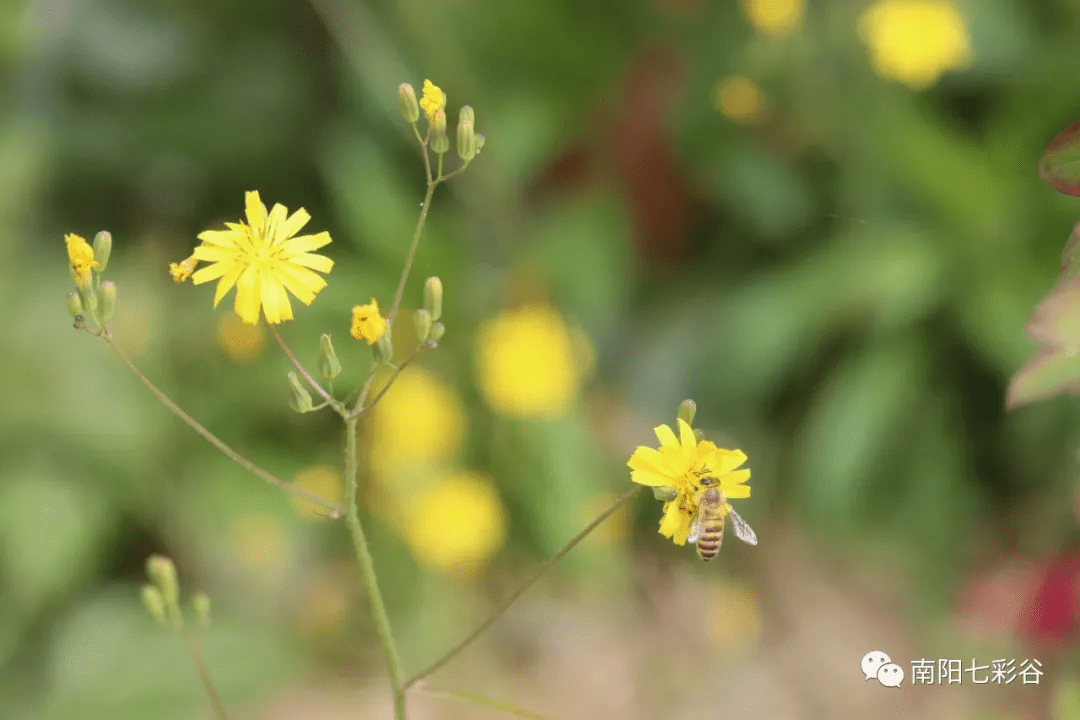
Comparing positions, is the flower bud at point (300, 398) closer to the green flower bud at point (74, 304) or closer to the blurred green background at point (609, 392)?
the green flower bud at point (74, 304)

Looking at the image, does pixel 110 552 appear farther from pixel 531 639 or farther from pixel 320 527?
pixel 531 639

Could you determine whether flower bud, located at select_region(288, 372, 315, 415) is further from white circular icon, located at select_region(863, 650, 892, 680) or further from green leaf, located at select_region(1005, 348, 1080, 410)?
white circular icon, located at select_region(863, 650, 892, 680)

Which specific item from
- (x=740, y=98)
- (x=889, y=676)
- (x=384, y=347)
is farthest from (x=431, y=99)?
(x=740, y=98)

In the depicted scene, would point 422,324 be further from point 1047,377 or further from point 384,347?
point 1047,377

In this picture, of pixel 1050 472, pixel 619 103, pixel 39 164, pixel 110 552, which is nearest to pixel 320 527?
pixel 110 552

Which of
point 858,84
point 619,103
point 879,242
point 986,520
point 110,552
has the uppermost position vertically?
point 619,103

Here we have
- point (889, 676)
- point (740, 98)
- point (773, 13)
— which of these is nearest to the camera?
point (889, 676)

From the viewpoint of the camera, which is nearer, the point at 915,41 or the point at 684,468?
the point at 684,468
